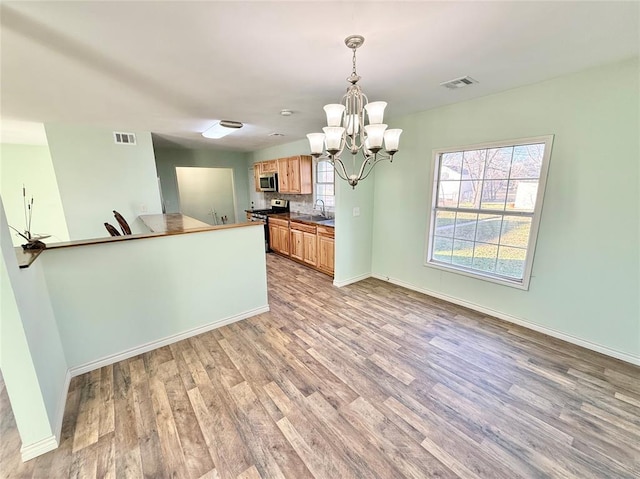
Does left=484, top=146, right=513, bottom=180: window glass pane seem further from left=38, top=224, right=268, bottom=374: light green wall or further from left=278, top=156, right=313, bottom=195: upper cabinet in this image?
left=278, top=156, right=313, bottom=195: upper cabinet

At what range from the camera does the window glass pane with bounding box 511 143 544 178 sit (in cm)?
254

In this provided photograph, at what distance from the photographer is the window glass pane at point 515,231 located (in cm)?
269

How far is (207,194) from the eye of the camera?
25.3 ft

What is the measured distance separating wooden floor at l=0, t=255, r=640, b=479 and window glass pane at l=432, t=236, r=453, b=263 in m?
1.00

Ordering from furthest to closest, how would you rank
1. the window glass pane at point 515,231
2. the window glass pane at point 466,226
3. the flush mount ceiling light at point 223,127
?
the flush mount ceiling light at point 223,127 → the window glass pane at point 466,226 → the window glass pane at point 515,231

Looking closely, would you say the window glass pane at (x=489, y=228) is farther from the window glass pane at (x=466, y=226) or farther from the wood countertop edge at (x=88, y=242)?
the wood countertop edge at (x=88, y=242)

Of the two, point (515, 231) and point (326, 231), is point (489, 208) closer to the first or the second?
point (515, 231)

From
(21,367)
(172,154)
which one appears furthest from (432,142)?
(172,154)

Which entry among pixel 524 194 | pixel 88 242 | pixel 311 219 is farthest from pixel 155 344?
pixel 524 194

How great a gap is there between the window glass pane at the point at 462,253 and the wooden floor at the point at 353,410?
0.83 meters

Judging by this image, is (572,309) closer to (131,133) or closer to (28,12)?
(28,12)

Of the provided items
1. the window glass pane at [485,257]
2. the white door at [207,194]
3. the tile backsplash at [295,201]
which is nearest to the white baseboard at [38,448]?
the window glass pane at [485,257]

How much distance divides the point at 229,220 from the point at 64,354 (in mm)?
6199

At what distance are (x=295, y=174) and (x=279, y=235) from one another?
4.51 feet
